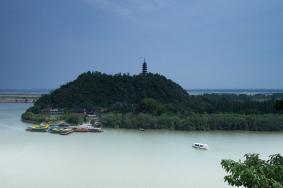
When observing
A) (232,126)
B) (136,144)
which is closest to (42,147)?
(136,144)

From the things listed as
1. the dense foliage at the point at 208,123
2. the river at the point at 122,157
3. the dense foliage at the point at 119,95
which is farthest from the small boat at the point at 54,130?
the dense foliage at the point at 119,95

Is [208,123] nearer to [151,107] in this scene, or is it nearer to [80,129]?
[151,107]

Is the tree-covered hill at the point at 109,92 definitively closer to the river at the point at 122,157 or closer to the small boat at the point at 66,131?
the small boat at the point at 66,131

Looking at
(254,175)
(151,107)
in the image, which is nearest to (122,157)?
(254,175)

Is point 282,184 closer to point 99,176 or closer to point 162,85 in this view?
point 99,176

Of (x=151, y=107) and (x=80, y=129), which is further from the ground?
(x=151, y=107)

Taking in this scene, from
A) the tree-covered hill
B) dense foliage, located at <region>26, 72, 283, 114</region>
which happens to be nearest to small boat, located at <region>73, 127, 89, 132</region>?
dense foliage, located at <region>26, 72, 283, 114</region>

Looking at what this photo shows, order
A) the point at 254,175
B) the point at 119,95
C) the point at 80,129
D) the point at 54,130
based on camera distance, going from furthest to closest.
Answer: the point at 119,95 → the point at 80,129 → the point at 54,130 → the point at 254,175
